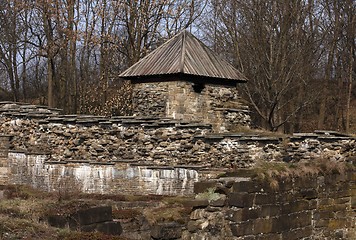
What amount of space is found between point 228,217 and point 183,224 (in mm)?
819

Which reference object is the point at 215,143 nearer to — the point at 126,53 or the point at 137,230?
the point at 137,230

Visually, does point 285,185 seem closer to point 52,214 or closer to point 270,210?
point 270,210

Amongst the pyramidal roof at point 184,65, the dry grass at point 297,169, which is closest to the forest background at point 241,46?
the pyramidal roof at point 184,65

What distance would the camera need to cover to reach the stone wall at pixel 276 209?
28.1 ft

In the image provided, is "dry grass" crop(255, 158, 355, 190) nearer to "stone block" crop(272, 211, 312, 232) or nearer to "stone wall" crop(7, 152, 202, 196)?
"stone block" crop(272, 211, 312, 232)

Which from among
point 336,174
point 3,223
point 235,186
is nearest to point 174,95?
point 336,174

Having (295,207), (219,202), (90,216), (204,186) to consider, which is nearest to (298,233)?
(295,207)

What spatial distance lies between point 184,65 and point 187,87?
0.79m

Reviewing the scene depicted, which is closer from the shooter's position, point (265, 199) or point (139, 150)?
point (265, 199)

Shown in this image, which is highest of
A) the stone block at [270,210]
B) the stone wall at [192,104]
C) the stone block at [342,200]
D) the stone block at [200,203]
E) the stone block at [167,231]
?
the stone wall at [192,104]

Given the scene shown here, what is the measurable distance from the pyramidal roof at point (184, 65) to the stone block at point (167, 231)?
28.9 feet

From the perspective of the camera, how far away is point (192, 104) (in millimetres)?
17297

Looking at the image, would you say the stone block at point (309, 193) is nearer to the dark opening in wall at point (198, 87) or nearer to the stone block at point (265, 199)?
the stone block at point (265, 199)

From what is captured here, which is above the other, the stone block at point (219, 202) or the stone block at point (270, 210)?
the stone block at point (219, 202)
